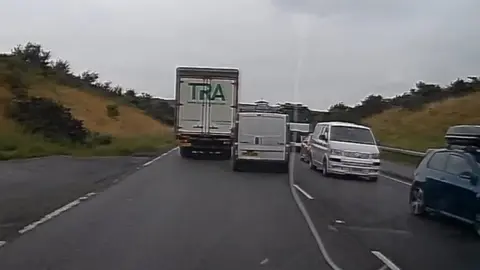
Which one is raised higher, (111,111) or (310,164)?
(111,111)

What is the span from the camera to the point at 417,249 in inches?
444

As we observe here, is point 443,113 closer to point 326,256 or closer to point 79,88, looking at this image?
point 79,88

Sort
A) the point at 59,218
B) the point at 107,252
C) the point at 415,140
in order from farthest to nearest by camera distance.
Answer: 1. the point at 415,140
2. the point at 59,218
3. the point at 107,252

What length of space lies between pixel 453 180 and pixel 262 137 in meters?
13.5

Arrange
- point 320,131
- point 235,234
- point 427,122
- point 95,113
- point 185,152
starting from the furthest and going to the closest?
point 95,113
point 427,122
point 185,152
point 320,131
point 235,234

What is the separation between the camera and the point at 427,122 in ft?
187

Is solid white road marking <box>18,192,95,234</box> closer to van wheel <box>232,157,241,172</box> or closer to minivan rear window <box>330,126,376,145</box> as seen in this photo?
van wheel <box>232,157,241,172</box>

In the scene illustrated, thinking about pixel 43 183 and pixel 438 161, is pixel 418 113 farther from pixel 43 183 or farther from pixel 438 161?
pixel 438 161

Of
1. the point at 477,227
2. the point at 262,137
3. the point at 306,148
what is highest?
the point at 262,137

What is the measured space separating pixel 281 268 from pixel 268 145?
58.3 ft

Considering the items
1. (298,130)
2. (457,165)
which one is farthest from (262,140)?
(457,165)

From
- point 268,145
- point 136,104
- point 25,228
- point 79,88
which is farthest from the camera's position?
point 136,104

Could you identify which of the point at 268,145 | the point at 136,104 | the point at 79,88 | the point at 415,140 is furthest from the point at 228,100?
the point at 136,104

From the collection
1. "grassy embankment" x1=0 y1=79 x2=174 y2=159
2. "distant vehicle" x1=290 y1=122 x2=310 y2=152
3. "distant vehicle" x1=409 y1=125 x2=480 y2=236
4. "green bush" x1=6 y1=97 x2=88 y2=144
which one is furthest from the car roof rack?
"green bush" x1=6 y1=97 x2=88 y2=144
